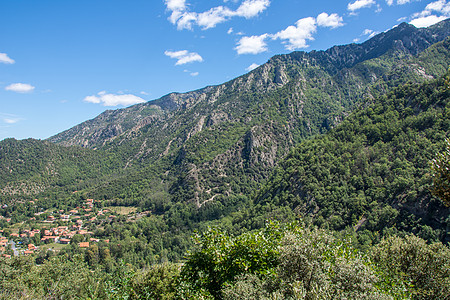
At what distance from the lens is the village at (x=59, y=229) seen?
312 feet

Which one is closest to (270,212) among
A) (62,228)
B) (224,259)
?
(224,259)

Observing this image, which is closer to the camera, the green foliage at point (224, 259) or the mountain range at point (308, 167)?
the green foliage at point (224, 259)

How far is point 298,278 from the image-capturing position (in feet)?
34.8

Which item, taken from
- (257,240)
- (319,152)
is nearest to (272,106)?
(319,152)

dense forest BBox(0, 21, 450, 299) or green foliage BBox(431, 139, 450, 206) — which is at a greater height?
green foliage BBox(431, 139, 450, 206)

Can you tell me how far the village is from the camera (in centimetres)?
9498

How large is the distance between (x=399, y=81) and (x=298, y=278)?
565 feet

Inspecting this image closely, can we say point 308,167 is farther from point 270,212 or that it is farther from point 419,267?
point 419,267

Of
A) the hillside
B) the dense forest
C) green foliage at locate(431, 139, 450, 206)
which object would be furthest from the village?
green foliage at locate(431, 139, 450, 206)

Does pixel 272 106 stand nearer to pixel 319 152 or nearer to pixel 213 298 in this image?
pixel 319 152

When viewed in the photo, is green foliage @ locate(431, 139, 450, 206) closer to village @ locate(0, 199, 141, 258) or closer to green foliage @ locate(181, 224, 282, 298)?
green foliage @ locate(181, 224, 282, 298)

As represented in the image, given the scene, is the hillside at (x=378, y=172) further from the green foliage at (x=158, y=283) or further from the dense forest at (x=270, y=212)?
the green foliage at (x=158, y=283)

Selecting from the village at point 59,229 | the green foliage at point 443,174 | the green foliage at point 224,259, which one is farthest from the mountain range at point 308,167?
the green foliage at point 224,259

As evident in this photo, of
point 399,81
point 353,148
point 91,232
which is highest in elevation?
point 399,81
